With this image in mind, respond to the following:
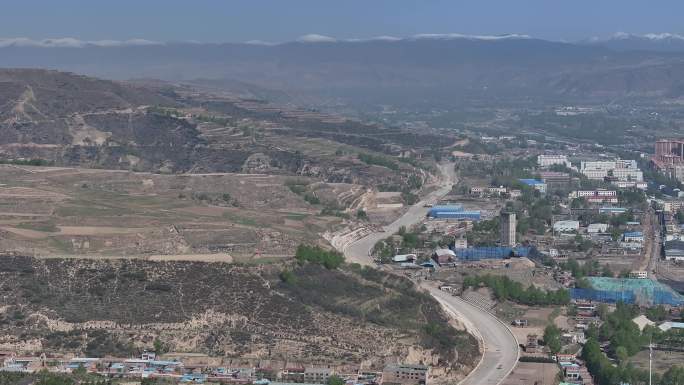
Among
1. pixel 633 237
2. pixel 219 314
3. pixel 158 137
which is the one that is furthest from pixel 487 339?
pixel 158 137

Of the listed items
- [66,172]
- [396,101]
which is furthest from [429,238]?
[396,101]

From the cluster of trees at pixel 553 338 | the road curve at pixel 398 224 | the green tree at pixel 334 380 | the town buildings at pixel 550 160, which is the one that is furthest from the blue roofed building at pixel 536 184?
the green tree at pixel 334 380

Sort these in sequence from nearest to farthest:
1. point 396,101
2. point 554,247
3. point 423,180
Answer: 1. point 554,247
2. point 423,180
3. point 396,101

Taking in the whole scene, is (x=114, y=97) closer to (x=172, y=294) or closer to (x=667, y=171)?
(x=667, y=171)

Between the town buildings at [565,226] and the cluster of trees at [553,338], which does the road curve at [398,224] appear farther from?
the cluster of trees at [553,338]

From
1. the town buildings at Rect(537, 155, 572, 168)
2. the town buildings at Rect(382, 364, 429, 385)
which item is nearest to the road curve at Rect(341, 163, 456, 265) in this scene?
the town buildings at Rect(537, 155, 572, 168)
